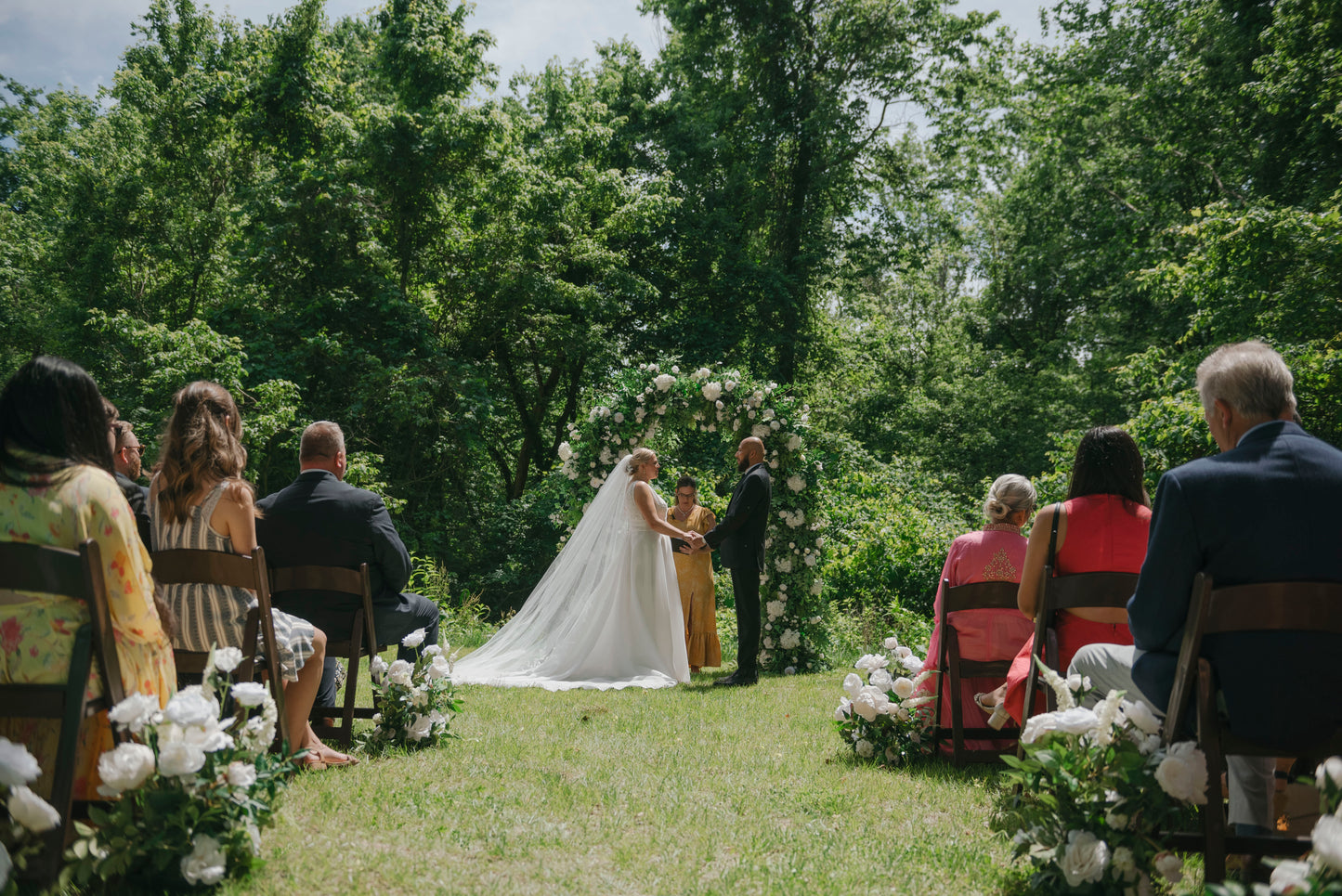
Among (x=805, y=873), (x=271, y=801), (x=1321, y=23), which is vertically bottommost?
(x=805, y=873)

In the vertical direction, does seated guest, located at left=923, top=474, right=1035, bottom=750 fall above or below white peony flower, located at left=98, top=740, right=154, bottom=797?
above

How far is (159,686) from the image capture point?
2.93 m

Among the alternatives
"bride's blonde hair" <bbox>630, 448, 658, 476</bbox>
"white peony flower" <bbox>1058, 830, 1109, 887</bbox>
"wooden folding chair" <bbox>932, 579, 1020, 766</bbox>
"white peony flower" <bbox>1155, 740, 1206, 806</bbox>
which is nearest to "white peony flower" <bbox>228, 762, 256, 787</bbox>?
"white peony flower" <bbox>1058, 830, 1109, 887</bbox>

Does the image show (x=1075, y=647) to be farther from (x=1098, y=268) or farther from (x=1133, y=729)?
(x=1098, y=268)

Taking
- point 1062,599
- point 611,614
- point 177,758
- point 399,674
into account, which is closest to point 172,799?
point 177,758

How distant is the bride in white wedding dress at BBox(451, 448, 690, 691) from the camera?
321 inches

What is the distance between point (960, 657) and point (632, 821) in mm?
2035

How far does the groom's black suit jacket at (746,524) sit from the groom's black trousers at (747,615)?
8 cm

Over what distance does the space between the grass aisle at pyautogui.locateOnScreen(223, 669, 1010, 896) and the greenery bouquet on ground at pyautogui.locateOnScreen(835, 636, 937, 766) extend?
0.48 ft

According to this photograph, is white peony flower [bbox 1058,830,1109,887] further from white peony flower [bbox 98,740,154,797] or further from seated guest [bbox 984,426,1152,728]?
white peony flower [bbox 98,740,154,797]

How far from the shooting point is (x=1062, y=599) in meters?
3.74

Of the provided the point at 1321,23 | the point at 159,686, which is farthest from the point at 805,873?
the point at 1321,23

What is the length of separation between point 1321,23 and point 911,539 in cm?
905

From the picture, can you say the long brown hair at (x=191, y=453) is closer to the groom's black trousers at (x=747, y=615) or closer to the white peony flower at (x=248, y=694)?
the white peony flower at (x=248, y=694)
